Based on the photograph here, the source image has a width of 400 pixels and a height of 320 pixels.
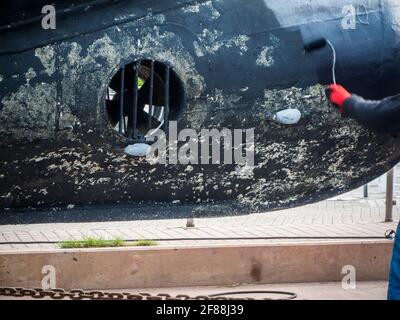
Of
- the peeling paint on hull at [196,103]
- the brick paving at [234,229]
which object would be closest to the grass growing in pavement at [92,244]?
the brick paving at [234,229]

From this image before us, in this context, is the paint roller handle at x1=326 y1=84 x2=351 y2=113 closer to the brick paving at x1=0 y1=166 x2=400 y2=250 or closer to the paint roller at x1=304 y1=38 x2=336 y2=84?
the paint roller at x1=304 y1=38 x2=336 y2=84

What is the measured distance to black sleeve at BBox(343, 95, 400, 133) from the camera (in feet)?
9.52

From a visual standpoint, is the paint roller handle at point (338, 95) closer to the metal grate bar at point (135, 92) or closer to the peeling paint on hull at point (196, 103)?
the peeling paint on hull at point (196, 103)

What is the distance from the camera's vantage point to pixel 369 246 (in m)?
5.98

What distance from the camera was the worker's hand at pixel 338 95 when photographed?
291cm

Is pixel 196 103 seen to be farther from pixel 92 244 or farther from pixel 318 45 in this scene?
pixel 92 244

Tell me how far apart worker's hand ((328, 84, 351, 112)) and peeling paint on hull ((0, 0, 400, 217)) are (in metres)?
0.03

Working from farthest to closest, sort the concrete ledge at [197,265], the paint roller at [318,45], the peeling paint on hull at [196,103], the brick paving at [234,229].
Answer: the brick paving at [234,229] < the concrete ledge at [197,265] < the paint roller at [318,45] < the peeling paint on hull at [196,103]

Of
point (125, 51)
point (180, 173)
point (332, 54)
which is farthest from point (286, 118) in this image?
point (125, 51)

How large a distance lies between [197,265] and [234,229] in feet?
8.12

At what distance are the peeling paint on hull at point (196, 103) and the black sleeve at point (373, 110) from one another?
3.1 inches

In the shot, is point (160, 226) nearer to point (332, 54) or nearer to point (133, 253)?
point (133, 253)

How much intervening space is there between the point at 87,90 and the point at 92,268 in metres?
3.34

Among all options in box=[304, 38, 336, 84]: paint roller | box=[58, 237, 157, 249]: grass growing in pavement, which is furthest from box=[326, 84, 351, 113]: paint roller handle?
box=[58, 237, 157, 249]: grass growing in pavement
